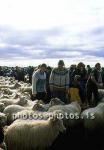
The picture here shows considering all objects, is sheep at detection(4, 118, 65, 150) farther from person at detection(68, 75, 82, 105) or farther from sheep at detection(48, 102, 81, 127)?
person at detection(68, 75, 82, 105)

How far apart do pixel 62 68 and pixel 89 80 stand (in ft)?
7.87

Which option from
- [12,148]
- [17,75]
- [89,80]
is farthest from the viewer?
[17,75]

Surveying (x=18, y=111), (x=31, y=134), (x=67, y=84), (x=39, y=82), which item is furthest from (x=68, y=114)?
(x=31, y=134)

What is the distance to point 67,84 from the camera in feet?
37.7

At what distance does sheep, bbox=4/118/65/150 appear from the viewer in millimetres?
8656

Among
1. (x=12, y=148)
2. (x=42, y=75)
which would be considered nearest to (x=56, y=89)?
(x=42, y=75)

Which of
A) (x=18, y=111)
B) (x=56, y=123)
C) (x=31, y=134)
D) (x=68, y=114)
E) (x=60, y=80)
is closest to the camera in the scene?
(x=31, y=134)

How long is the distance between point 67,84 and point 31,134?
3103 mm

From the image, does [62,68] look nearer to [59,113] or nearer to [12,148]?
[59,113]

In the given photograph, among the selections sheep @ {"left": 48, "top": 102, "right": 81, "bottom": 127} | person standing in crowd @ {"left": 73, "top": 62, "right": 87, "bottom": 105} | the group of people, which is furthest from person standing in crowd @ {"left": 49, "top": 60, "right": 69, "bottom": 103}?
person standing in crowd @ {"left": 73, "top": 62, "right": 87, "bottom": 105}

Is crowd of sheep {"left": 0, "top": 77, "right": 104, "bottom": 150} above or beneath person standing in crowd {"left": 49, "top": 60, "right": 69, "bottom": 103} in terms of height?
beneath

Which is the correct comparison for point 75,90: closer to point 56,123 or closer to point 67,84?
point 67,84

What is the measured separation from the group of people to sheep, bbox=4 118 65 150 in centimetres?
273

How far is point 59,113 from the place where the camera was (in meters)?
10.1
